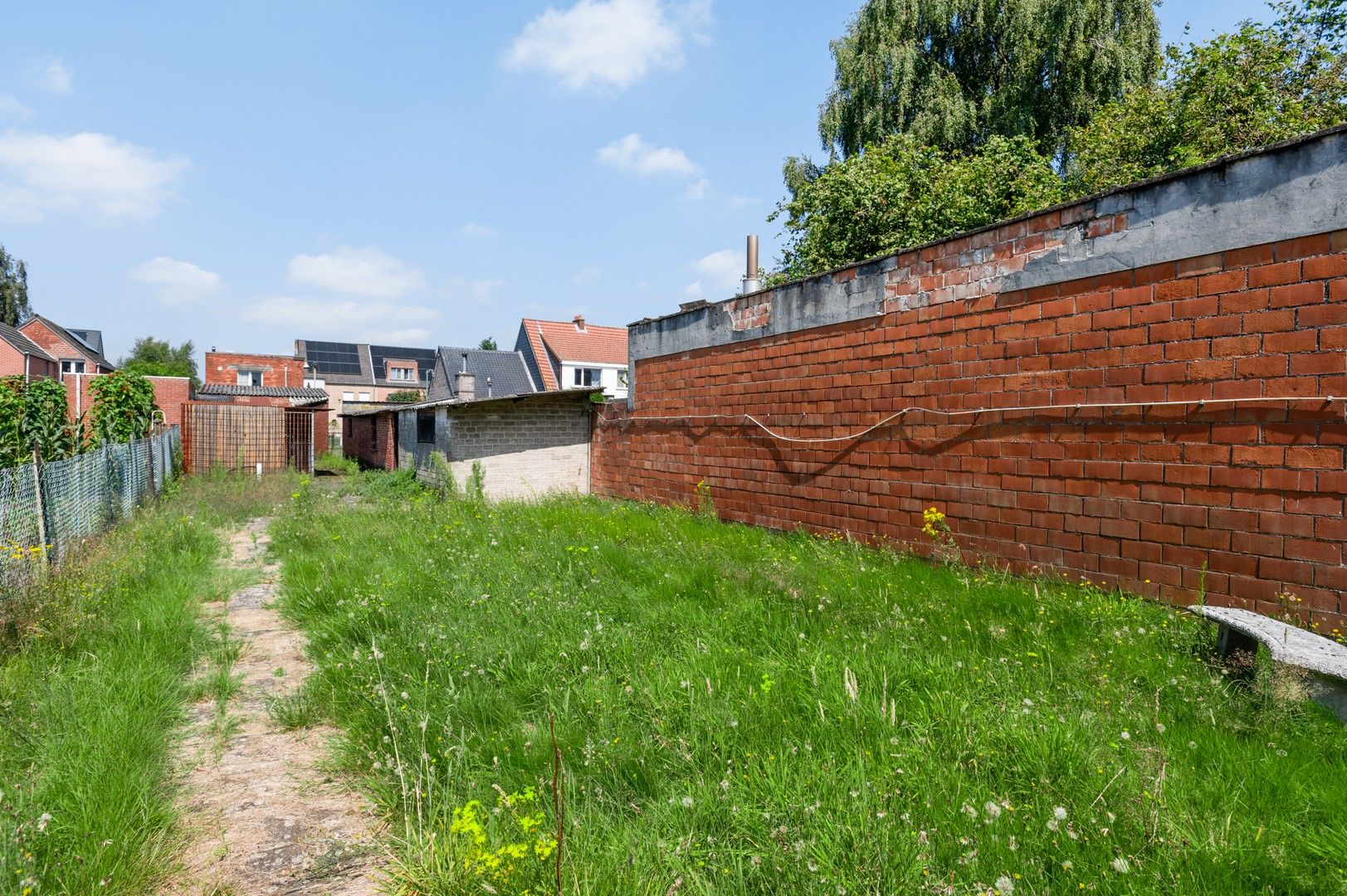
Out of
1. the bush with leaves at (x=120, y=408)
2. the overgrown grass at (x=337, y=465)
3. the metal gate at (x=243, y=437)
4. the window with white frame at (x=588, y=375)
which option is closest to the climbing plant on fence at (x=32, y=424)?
the bush with leaves at (x=120, y=408)

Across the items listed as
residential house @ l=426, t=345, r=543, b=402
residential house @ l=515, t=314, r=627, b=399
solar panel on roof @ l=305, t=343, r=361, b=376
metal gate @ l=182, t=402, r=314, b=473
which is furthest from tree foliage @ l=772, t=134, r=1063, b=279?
solar panel on roof @ l=305, t=343, r=361, b=376

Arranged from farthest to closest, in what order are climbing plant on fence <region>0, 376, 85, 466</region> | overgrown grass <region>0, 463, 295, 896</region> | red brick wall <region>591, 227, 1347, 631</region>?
climbing plant on fence <region>0, 376, 85, 466</region>, red brick wall <region>591, 227, 1347, 631</region>, overgrown grass <region>0, 463, 295, 896</region>

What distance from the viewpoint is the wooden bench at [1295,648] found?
9.95ft

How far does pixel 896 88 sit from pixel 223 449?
21.8 meters

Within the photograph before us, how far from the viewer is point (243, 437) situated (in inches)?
822

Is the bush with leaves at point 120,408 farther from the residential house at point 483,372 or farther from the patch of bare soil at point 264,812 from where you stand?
the residential house at point 483,372

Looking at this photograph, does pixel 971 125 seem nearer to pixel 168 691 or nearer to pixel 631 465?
pixel 631 465

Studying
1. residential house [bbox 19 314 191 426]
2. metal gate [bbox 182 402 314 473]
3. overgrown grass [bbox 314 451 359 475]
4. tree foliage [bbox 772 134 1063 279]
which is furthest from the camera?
residential house [bbox 19 314 191 426]

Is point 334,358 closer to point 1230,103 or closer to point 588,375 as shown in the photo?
point 588,375

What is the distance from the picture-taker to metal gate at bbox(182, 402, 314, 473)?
66.4 feet

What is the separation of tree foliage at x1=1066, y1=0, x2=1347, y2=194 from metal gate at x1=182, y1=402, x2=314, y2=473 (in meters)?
22.5

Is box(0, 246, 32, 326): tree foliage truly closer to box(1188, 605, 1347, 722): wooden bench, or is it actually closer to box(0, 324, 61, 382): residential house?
box(0, 324, 61, 382): residential house

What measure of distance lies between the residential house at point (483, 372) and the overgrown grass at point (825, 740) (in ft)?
103

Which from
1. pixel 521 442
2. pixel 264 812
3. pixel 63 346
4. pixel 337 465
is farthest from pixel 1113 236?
pixel 63 346
